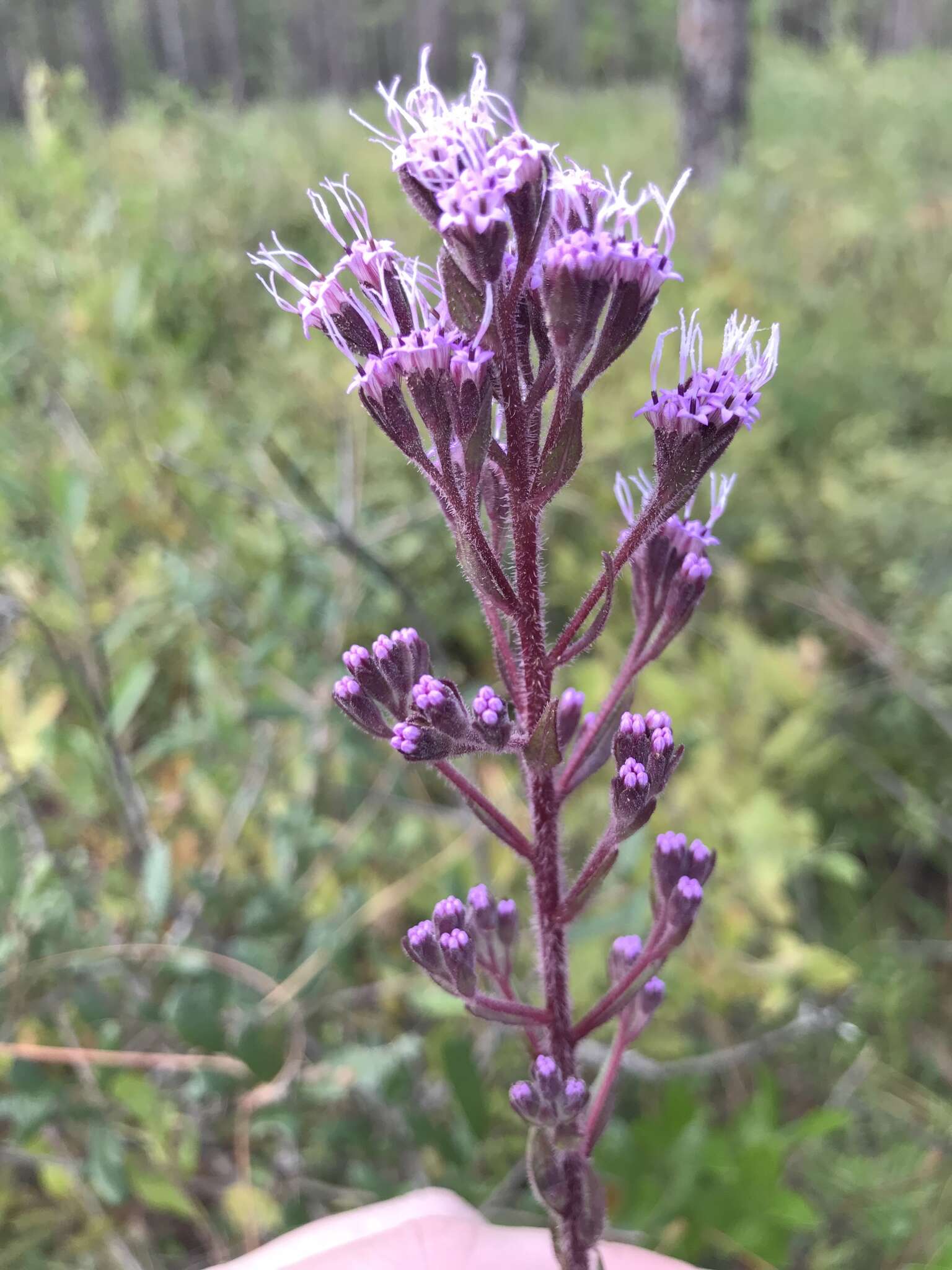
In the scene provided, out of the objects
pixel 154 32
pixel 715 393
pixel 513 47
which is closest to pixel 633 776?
pixel 715 393

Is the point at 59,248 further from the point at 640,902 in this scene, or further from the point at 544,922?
the point at 544,922

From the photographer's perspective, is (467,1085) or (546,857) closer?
(546,857)

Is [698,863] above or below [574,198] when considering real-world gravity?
below

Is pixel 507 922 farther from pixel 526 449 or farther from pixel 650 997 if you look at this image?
pixel 526 449

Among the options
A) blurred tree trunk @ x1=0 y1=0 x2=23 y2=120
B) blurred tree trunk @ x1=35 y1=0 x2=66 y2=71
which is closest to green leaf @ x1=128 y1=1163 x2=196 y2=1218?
blurred tree trunk @ x1=0 y1=0 x2=23 y2=120

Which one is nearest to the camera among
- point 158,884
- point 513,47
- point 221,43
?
point 158,884

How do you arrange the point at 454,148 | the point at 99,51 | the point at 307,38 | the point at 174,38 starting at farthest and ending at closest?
1. the point at 307,38
2. the point at 174,38
3. the point at 99,51
4. the point at 454,148

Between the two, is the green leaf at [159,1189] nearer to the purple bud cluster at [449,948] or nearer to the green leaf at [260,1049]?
the green leaf at [260,1049]

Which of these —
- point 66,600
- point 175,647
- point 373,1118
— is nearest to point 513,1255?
point 373,1118
